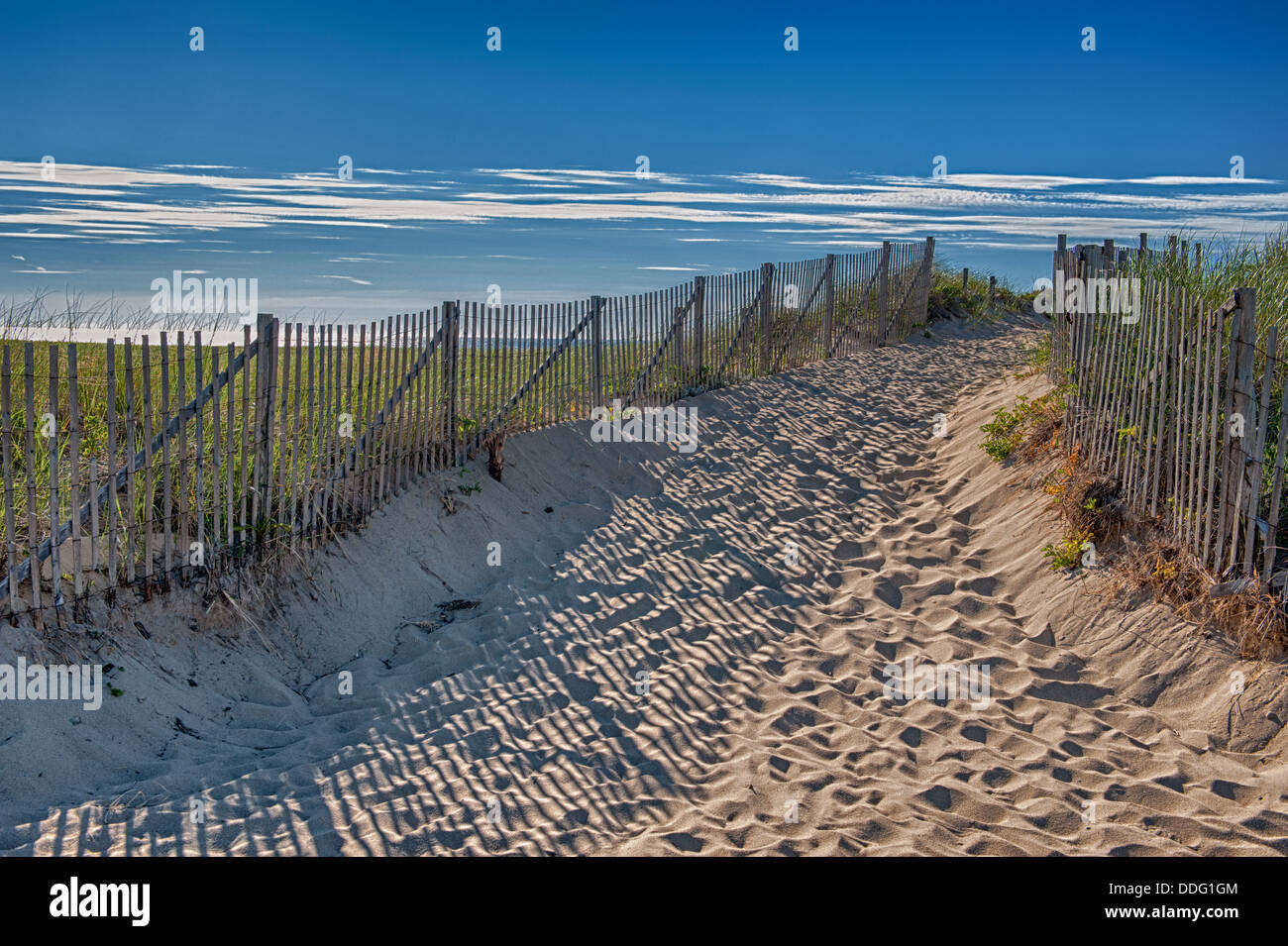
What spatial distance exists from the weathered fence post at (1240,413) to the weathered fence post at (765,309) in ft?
30.4

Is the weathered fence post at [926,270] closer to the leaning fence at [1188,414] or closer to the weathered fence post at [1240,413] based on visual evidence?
the leaning fence at [1188,414]

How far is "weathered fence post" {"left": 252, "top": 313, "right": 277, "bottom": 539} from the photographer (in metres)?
6.89

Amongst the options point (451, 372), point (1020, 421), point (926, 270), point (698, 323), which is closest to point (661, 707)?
point (451, 372)

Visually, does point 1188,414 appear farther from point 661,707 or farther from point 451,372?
point 451,372

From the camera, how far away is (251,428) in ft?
23.3

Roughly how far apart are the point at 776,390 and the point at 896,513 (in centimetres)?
510

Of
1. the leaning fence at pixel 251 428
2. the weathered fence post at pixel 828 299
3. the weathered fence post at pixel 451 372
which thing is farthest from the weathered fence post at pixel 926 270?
the weathered fence post at pixel 451 372

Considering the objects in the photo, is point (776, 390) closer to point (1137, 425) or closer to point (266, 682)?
point (1137, 425)

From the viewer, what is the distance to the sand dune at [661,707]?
176 inches

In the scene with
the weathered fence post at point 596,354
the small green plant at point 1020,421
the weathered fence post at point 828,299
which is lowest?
the small green plant at point 1020,421

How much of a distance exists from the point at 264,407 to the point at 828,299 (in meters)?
11.7

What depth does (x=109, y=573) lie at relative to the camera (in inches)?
231

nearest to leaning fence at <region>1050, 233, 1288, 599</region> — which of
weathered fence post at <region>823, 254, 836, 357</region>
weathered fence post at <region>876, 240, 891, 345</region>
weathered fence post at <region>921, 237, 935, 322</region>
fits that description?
weathered fence post at <region>823, 254, 836, 357</region>
